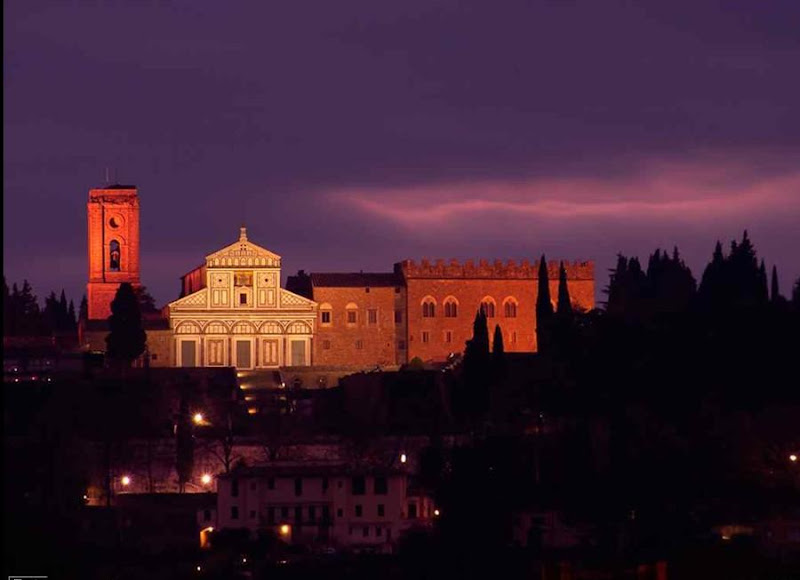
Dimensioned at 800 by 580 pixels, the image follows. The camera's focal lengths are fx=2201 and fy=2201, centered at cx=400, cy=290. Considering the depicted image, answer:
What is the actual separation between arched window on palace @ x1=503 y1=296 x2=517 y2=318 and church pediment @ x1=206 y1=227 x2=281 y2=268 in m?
9.34

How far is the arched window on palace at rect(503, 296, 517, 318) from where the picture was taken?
88438mm

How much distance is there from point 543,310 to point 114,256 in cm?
1844

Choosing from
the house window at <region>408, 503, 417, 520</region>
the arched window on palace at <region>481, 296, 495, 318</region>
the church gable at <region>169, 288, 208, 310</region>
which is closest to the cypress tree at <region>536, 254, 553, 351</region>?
the arched window on palace at <region>481, 296, 495, 318</region>

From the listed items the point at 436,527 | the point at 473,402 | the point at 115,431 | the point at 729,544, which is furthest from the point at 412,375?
the point at 729,544

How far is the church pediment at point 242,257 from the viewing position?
86938 millimetres

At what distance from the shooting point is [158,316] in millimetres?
87188

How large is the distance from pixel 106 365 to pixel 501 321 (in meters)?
16.9

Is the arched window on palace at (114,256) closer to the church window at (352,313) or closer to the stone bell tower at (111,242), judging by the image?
the stone bell tower at (111,242)

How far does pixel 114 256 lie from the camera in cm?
8994

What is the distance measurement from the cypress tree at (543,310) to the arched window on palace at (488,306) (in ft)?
6.59

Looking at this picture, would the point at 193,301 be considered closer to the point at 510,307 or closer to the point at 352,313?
the point at 352,313

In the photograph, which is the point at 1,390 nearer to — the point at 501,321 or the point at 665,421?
the point at 665,421

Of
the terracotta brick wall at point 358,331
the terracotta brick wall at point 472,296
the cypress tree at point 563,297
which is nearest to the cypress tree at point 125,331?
the terracotta brick wall at point 358,331

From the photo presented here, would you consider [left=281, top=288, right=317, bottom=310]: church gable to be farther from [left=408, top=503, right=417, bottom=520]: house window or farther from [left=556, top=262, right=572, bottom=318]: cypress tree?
[left=408, top=503, right=417, bottom=520]: house window
